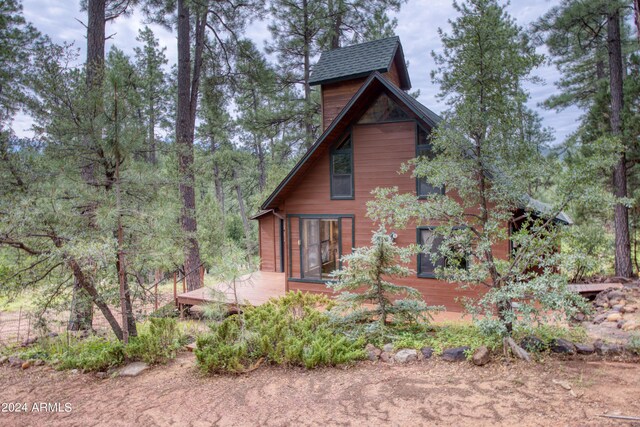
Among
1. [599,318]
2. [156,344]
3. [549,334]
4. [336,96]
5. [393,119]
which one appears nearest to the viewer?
[549,334]

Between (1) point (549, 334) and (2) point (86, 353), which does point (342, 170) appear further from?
(2) point (86, 353)

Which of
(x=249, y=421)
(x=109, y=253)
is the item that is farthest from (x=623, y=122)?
(x=109, y=253)

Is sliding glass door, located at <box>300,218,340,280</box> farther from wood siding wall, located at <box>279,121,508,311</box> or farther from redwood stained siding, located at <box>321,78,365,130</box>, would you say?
redwood stained siding, located at <box>321,78,365,130</box>

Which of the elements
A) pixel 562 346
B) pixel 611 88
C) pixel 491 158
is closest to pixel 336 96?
pixel 611 88

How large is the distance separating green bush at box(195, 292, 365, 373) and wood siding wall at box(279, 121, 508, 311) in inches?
138

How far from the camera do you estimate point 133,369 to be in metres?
4.94

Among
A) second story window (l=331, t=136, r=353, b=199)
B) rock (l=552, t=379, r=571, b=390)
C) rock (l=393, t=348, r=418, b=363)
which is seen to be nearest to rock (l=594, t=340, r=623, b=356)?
rock (l=552, t=379, r=571, b=390)

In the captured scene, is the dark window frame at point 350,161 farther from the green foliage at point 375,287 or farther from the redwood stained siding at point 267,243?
the redwood stained siding at point 267,243

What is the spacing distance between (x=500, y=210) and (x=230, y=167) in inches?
608

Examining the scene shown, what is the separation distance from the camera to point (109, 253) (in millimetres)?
4613

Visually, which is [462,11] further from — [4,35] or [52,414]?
[4,35]

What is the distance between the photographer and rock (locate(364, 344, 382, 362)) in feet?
15.1

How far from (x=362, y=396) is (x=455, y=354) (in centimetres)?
137

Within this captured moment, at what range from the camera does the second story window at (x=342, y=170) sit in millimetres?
8695
